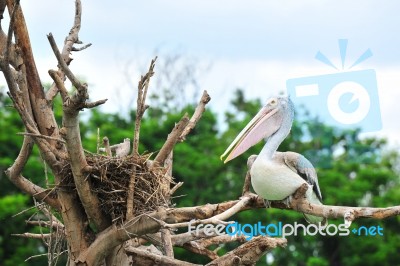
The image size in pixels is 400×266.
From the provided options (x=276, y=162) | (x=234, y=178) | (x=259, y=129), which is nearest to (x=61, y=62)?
(x=276, y=162)

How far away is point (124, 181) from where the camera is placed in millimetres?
6367

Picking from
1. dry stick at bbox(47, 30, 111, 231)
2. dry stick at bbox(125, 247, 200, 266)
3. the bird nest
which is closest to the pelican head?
the bird nest

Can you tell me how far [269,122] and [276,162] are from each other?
460mm

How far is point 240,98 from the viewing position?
81.4 feet

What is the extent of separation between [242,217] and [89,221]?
46.5 ft

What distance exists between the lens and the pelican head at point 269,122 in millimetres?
6551

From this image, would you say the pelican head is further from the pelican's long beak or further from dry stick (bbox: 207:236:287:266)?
dry stick (bbox: 207:236:287:266)

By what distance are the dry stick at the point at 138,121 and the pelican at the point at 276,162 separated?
0.81 m

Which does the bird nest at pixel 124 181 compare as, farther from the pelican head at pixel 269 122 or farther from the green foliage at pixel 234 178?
the green foliage at pixel 234 178

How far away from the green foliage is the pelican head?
12.6m

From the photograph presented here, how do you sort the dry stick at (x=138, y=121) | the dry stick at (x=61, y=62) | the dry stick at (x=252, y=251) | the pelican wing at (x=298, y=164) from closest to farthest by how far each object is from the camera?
the dry stick at (x=61, y=62) → the dry stick at (x=138, y=121) → the pelican wing at (x=298, y=164) → the dry stick at (x=252, y=251)

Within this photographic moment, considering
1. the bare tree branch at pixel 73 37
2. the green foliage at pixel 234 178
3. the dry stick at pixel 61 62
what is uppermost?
the bare tree branch at pixel 73 37

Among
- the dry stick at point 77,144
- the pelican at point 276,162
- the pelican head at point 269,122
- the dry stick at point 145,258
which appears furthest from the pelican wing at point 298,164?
the dry stick at point 145,258

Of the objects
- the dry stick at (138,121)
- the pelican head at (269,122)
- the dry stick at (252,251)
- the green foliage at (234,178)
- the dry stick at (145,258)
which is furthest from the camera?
the green foliage at (234,178)
